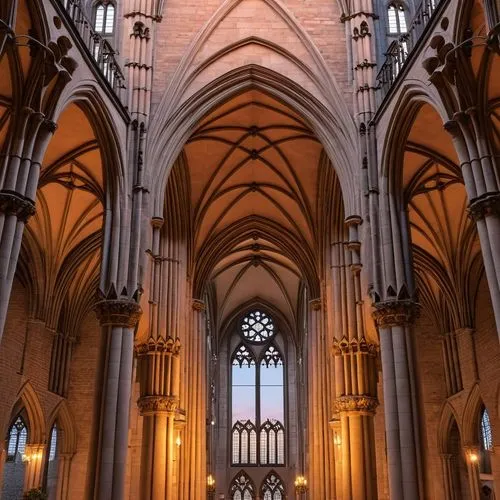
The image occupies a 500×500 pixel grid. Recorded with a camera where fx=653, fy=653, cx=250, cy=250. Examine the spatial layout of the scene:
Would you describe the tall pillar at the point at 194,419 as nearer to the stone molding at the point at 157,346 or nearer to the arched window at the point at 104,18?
the stone molding at the point at 157,346

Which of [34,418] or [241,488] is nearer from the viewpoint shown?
[34,418]

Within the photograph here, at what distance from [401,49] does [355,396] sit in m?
10.2

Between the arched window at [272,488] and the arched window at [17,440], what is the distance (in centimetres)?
1541

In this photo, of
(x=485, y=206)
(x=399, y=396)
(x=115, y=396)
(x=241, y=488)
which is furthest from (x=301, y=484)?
(x=485, y=206)

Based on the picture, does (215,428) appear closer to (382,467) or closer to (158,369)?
(382,467)

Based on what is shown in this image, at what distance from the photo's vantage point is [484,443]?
25703mm

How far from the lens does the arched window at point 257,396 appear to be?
41125 mm

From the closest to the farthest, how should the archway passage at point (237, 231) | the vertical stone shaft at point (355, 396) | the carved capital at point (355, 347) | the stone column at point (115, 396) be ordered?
the stone column at point (115, 396) < the vertical stone shaft at point (355, 396) < the carved capital at point (355, 347) < the archway passage at point (237, 231)

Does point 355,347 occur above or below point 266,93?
below

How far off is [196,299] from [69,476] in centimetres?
975

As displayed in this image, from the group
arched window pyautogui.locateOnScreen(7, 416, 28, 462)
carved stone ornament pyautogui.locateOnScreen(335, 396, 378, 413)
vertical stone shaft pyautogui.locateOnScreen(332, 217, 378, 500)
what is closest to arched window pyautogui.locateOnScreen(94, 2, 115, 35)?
vertical stone shaft pyautogui.locateOnScreen(332, 217, 378, 500)

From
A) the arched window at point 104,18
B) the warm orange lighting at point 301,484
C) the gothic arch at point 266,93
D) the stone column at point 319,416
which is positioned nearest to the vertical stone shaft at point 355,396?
the gothic arch at point 266,93

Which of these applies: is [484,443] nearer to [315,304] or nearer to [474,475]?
[474,475]

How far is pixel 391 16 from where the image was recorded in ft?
66.4
